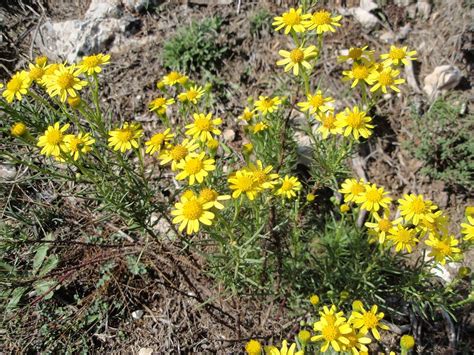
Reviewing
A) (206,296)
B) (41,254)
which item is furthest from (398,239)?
(41,254)

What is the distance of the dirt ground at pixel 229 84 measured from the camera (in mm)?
3160

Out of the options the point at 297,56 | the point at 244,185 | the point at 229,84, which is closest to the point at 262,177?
the point at 244,185

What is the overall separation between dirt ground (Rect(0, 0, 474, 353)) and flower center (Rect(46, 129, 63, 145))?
128 centimetres

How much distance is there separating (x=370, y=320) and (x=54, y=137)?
7.00 feet

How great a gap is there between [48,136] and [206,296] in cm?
169

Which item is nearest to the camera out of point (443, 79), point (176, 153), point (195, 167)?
point (195, 167)

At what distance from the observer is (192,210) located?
212 centimetres

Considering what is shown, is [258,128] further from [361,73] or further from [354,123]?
[361,73]

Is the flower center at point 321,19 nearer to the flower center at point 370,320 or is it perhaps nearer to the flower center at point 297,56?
the flower center at point 297,56

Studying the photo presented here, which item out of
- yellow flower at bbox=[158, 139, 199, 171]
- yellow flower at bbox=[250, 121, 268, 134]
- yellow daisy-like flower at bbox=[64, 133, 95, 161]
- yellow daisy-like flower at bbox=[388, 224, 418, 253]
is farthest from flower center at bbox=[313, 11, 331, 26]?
yellow daisy-like flower at bbox=[64, 133, 95, 161]

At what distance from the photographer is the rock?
4312 millimetres

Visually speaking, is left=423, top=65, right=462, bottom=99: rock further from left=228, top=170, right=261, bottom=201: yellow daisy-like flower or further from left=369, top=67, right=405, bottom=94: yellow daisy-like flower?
left=228, top=170, right=261, bottom=201: yellow daisy-like flower

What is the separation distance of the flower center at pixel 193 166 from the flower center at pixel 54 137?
2.50ft

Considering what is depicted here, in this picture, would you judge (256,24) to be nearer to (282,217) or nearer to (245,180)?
(282,217)
